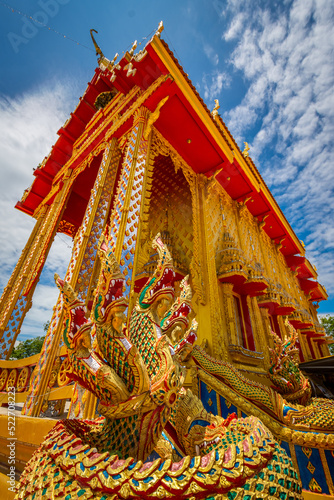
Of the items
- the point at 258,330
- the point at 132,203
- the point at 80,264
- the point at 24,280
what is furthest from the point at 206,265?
the point at 24,280

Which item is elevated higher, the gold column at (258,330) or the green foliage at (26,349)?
the green foliage at (26,349)

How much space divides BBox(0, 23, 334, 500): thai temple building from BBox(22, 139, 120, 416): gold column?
0.03 metres

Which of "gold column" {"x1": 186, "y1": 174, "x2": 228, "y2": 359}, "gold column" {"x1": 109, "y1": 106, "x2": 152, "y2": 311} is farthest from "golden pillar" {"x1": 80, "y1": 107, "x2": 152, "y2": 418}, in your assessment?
"gold column" {"x1": 186, "y1": 174, "x2": 228, "y2": 359}

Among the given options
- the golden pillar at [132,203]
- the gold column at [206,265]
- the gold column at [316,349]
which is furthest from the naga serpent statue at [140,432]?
the gold column at [316,349]

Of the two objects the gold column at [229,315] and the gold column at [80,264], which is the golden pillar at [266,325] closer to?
the gold column at [229,315]

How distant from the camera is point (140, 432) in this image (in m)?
1.01

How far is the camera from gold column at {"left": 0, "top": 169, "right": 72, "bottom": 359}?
537cm

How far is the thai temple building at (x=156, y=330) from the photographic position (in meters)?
0.82

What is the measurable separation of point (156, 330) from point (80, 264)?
3105mm

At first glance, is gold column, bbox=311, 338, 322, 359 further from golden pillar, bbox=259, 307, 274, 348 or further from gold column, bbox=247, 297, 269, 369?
gold column, bbox=247, 297, 269, 369

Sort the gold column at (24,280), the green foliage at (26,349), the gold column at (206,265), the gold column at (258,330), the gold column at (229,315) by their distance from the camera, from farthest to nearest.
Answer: the green foliage at (26,349) → the gold column at (258,330) → the gold column at (24,280) → the gold column at (229,315) → the gold column at (206,265)

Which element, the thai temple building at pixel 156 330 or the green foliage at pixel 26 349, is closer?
the thai temple building at pixel 156 330

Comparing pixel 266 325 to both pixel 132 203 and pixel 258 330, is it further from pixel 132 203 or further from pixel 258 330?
pixel 132 203

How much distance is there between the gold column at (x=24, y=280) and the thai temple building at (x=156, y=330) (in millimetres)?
40
